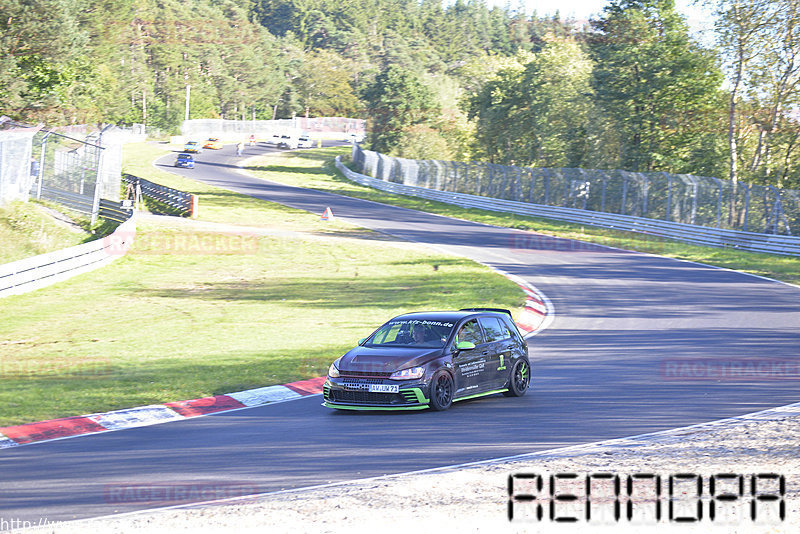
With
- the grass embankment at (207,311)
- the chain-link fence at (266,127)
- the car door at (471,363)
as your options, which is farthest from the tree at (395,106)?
the car door at (471,363)

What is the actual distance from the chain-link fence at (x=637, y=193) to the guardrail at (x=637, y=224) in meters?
0.85

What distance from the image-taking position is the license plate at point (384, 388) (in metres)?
11.4

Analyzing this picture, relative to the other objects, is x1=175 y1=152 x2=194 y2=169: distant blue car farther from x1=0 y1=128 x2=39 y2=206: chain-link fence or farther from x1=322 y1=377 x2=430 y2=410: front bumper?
x1=322 y1=377 x2=430 y2=410: front bumper

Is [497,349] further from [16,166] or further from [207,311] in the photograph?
[16,166]

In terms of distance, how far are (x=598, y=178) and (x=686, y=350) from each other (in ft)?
97.1

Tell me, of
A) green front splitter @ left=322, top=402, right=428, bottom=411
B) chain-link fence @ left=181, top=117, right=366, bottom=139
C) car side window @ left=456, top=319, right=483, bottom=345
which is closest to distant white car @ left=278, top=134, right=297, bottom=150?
chain-link fence @ left=181, top=117, right=366, bottom=139

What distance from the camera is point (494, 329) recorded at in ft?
43.3

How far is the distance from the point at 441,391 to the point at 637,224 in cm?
3102

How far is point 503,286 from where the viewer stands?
2583 cm

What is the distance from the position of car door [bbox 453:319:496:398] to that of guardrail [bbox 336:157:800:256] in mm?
24005

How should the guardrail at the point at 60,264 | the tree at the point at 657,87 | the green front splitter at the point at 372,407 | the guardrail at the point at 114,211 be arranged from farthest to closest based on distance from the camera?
the tree at the point at 657,87
the guardrail at the point at 114,211
the guardrail at the point at 60,264
the green front splitter at the point at 372,407

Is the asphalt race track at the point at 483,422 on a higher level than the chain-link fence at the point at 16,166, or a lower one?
lower

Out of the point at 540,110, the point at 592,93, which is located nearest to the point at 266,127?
the point at 540,110

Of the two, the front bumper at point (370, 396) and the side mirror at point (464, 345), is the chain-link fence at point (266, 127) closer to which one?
the side mirror at point (464, 345)
